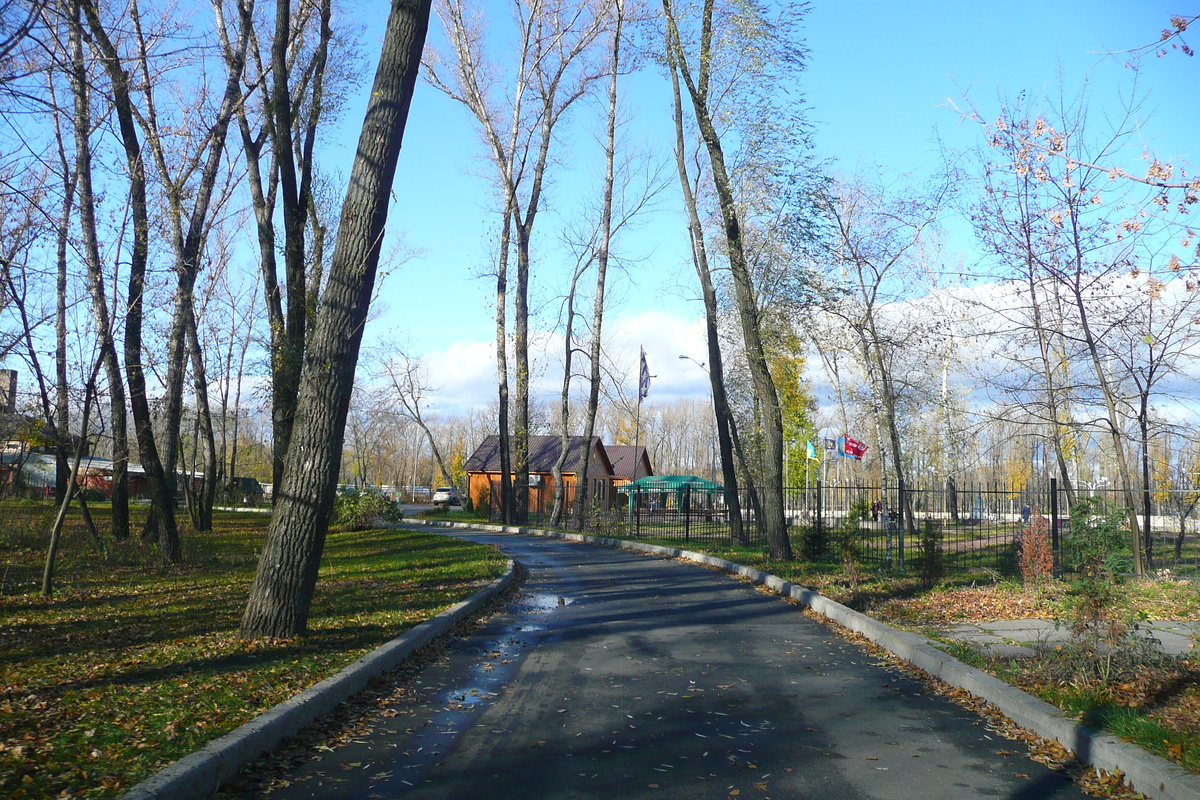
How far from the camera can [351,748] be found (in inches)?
217

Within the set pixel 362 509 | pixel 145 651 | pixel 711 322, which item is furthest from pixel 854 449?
pixel 145 651

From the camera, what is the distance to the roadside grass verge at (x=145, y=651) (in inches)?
185

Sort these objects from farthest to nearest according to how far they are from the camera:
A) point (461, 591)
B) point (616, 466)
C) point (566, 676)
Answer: point (616, 466) < point (461, 591) < point (566, 676)

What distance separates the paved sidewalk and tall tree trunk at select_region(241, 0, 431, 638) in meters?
6.72

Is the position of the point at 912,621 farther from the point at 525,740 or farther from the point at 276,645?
the point at 276,645

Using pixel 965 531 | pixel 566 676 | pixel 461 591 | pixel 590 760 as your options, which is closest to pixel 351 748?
pixel 590 760

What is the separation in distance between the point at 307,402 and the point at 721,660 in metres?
4.83

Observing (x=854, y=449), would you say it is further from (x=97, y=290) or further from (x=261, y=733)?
(x=261, y=733)

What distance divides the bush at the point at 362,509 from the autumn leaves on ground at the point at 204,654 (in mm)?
15122

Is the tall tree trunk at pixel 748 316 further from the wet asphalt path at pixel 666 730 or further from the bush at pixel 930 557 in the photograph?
the wet asphalt path at pixel 666 730

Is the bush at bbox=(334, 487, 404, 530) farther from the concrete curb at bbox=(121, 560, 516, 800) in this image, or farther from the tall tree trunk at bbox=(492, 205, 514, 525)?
the concrete curb at bbox=(121, 560, 516, 800)

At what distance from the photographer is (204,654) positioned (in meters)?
7.42

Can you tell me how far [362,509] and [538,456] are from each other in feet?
106

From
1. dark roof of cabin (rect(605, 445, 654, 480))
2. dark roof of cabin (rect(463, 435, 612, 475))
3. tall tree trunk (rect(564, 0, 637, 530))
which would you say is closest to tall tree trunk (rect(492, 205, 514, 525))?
tall tree trunk (rect(564, 0, 637, 530))
